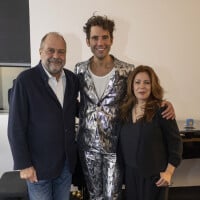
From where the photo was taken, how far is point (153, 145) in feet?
5.68

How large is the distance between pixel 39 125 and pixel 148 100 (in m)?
0.69

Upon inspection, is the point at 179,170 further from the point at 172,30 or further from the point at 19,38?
the point at 19,38

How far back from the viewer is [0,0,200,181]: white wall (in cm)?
278

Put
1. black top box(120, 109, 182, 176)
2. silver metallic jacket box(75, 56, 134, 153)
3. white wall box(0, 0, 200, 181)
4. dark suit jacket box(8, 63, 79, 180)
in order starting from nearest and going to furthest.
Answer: dark suit jacket box(8, 63, 79, 180)
black top box(120, 109, 182, 176)
silver metallic jacket box(75, 56, 134, 153)
white wall box(0, 0, 200, 181)

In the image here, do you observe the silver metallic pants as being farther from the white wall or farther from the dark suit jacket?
the white wall

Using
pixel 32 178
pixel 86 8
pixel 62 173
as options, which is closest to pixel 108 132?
pixel 62 173

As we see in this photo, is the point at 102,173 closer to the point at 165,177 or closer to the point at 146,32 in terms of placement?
the point at 165,177

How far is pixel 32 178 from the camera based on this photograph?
1.67 meters

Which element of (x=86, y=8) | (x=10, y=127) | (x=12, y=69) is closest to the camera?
(x=10, y=127)

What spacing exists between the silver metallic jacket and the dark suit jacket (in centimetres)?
16

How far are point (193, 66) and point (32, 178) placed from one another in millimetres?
2037

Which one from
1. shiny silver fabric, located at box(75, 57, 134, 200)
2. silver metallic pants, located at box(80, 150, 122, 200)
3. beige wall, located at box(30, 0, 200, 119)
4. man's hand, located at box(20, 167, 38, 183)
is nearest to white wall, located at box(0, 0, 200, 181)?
beige wall, located at box(30, 0, 200, 119)

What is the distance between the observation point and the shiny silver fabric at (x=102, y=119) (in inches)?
73.5

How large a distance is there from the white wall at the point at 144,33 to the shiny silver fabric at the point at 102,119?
39.1 inches
